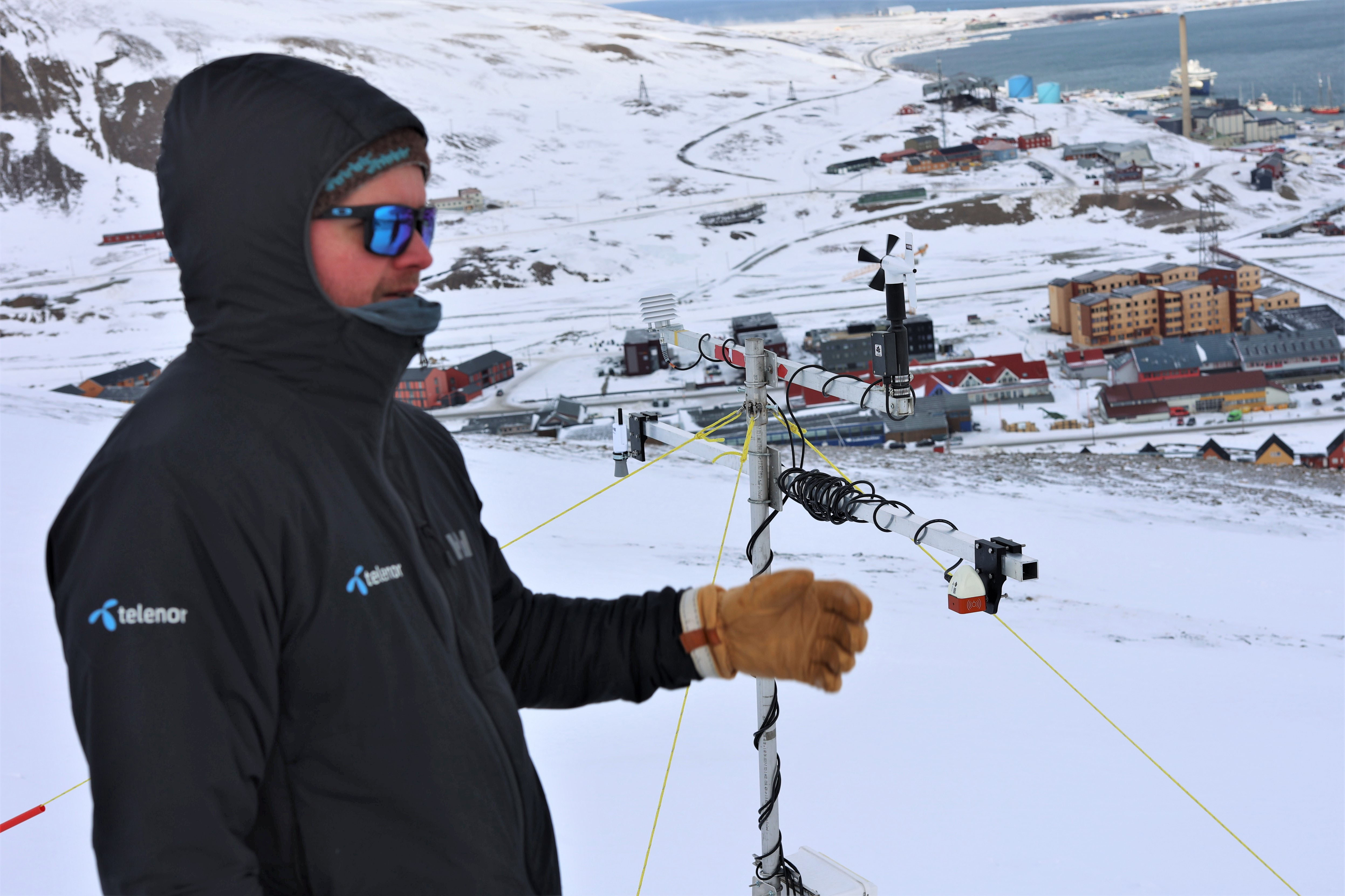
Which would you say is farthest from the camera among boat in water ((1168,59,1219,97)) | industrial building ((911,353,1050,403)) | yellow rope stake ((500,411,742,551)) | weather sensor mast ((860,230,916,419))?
boat in water ((1168,59,1219,97))

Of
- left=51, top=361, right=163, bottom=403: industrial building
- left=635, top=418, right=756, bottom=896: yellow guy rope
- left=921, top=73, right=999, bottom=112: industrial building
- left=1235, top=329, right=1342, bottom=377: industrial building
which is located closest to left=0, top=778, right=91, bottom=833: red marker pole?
left=635, top=418, right=756, bottom=896: yellow guy rope

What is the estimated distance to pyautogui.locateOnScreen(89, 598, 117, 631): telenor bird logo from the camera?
79cm

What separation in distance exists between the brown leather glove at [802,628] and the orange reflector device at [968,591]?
1806 millimetres

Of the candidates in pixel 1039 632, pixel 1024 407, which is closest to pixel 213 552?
pixel 1039 632

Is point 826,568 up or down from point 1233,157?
down

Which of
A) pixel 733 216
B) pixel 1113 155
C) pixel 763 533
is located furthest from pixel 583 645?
pixel 1113 155

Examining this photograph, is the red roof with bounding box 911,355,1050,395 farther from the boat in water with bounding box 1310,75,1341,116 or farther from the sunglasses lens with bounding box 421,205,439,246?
→ the boat in water with bounding box 1310,75,1341,116

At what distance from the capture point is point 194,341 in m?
0.93

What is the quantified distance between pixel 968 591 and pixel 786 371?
919 mm

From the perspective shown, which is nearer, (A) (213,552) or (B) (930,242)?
(A) (213,552)

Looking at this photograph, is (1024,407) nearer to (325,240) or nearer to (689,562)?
(689,562)

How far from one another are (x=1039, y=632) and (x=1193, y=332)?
24128 millimetres

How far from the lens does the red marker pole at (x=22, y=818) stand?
3.32 m

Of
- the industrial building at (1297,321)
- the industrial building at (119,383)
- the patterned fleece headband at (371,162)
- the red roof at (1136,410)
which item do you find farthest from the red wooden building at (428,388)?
the patterned fleece headband at (371,162)
